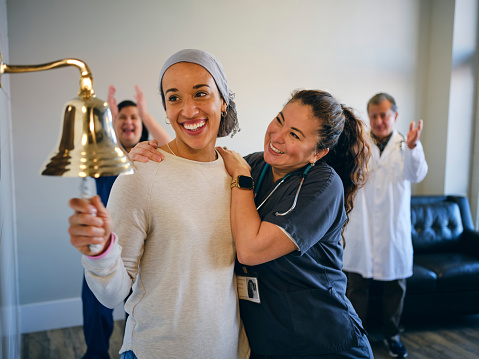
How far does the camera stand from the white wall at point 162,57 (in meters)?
3.10

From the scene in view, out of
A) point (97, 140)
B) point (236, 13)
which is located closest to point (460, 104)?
point (236, 13)

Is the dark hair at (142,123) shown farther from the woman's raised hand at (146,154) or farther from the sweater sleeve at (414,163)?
the sweater sleeve at (414,163)

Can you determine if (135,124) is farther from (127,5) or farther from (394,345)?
(394,345)

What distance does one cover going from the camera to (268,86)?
3.85 meters

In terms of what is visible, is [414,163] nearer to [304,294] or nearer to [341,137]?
[341,137]

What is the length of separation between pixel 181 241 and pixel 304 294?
459 millimetres

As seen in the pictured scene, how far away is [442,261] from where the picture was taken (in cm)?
352

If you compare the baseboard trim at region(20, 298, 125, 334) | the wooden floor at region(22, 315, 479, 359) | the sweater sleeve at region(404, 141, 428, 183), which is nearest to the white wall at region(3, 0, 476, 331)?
the baseboard trim at region(20, 298, 125, 334)

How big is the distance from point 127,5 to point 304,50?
1.69 metres

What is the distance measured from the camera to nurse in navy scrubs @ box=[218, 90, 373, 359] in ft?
4.15

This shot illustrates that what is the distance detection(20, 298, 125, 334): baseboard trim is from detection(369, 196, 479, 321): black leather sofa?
243 centimetres

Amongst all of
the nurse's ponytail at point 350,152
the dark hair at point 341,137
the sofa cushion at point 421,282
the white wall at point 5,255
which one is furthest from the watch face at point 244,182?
the sofa cushion at point 421,282

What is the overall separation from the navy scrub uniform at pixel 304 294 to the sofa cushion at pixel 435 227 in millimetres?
2668

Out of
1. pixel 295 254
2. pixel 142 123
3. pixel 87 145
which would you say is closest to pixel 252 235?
pixel 295 254
